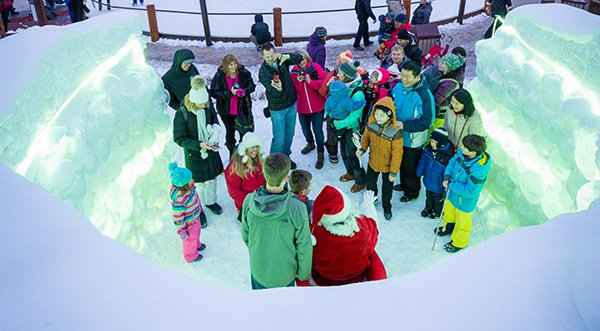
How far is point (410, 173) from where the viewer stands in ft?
16.8

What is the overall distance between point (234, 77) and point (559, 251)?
423 centimetres

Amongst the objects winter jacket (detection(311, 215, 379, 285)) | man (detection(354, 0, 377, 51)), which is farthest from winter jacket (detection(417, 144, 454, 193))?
man (detection(354, 0, 377, 51))

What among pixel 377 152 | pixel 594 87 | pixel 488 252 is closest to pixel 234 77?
pixel 377 152

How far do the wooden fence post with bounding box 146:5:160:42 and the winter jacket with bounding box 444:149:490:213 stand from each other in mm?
9318

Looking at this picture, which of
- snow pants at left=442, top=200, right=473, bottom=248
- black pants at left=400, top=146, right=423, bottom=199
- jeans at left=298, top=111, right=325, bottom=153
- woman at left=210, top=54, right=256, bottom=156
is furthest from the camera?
jeans at left=298, top=111, right=325, bottom=153

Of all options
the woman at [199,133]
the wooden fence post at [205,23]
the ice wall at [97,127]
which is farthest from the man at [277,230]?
the wooden fence post at [205,23]

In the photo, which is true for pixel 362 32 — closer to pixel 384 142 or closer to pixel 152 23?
pixel 152 23

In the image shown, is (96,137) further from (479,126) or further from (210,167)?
(479,126)

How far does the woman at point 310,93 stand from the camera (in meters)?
5.62

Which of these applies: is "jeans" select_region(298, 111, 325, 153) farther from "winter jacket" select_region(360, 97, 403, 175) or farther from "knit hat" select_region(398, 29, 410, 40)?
"knit hat" select_region(398, 29, 410, 40)

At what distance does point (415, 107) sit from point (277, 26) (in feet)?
23.5

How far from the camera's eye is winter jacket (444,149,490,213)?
13.4 ft

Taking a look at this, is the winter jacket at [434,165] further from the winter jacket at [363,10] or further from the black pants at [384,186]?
the winter jacket at [363,10]

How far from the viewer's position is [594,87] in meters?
3.61
